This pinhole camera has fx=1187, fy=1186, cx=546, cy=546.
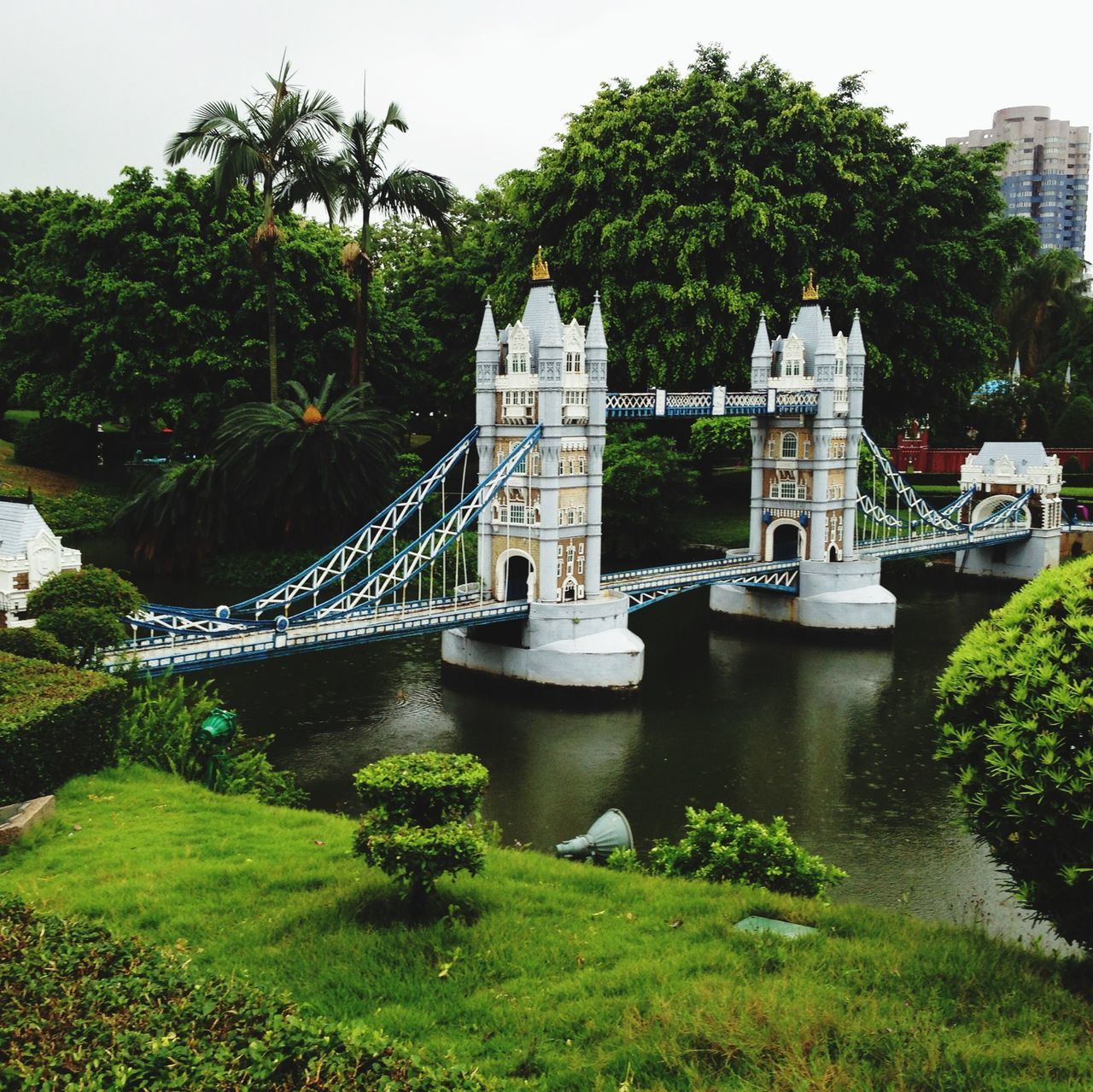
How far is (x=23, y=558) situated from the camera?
19234 millimetres

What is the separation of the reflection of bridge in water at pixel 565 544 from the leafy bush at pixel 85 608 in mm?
2311

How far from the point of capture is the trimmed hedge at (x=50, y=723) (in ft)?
44.9

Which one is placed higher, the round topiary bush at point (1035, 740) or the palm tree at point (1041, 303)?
the palm tree at point (1041, 303)

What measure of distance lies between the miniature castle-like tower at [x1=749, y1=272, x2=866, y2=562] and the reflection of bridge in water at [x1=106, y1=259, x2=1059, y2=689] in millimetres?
57

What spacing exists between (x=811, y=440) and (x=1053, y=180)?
6060 inches

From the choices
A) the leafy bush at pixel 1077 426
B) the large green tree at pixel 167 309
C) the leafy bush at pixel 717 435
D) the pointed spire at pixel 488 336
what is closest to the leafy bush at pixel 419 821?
the pointed spire at pixel 488 336

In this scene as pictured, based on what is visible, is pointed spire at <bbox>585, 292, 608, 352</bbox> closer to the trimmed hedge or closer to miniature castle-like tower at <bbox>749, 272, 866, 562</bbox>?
miniature castle-like tower at <bbox>749, 272, 866, 562</bbox>

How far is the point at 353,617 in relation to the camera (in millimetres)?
27828

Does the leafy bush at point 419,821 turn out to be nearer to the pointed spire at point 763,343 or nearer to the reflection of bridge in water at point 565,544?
the reflection of bridge in water at point 565,544

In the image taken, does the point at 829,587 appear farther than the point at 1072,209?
No

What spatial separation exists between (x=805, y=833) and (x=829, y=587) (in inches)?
726

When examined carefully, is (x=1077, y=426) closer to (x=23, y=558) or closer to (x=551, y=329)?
(x=551, y=329)

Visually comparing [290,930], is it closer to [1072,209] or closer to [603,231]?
[603,231]

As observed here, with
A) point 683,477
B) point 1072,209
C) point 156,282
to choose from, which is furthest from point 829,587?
point 1072,209
